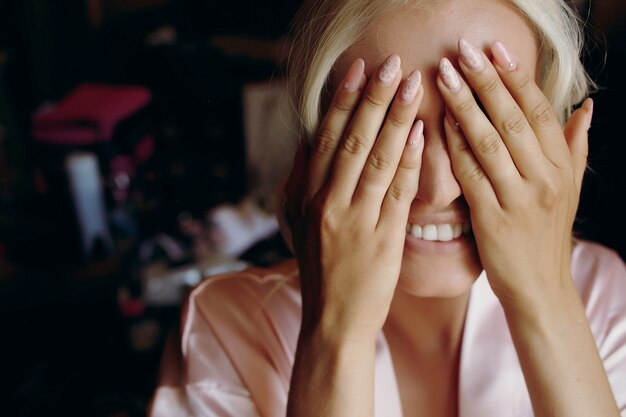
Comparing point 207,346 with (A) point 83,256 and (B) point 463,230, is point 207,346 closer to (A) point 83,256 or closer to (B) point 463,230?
(B) point 463,230

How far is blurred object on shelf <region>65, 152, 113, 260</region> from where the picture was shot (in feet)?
5.34

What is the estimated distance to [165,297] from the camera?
1.60 meters

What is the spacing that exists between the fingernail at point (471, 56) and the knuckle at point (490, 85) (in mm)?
15

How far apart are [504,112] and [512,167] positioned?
0.06 metres

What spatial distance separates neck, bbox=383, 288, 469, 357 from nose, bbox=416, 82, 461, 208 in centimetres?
24

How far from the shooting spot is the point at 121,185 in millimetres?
2062

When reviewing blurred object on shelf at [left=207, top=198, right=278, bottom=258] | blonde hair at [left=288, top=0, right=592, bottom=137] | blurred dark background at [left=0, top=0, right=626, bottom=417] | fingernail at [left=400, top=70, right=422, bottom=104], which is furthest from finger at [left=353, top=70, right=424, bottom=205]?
blurred object on shelf at [left=207, top=198, right=278, bottom=258]

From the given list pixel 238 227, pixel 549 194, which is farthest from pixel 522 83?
pixel 238 227

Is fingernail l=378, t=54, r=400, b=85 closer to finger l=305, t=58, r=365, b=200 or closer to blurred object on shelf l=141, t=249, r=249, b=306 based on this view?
finger l=305, t=58, r=365, b=200

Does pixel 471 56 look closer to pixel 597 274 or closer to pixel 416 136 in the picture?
pixel 416 136

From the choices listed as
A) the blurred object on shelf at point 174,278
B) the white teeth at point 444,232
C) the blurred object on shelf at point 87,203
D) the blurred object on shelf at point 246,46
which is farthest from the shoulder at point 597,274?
the blurred object on shelf at point 246,46

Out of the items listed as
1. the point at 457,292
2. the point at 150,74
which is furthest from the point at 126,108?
the point at 457,292

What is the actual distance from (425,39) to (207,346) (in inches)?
20.0

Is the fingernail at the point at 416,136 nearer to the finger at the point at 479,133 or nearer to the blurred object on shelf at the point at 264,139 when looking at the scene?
the finger at the point at 479,133
